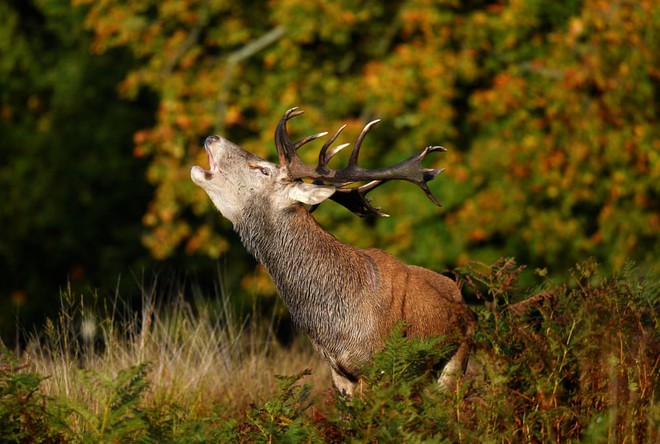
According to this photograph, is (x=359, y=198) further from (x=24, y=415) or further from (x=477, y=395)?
(x=24, y=415)

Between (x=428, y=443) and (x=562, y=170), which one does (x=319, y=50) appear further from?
(x=428, y=443)

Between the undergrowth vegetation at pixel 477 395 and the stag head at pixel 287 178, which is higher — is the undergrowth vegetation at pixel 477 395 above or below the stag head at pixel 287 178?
below

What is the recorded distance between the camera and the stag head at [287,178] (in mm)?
6160

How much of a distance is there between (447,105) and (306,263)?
7.22 m

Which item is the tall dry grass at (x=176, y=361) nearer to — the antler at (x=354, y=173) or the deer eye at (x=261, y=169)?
the deer eye at (x=261, y=169)

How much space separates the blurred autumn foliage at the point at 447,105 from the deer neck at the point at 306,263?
252 inches

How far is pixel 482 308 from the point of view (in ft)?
17.7

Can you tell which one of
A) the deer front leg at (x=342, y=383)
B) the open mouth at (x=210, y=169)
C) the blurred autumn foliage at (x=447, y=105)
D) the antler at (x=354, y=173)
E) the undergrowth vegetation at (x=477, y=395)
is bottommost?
the blurred autumn foliage at (x=447, y=105)

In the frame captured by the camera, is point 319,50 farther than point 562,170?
Yes

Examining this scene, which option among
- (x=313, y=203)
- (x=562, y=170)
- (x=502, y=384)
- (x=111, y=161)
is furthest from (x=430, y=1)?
(x=502, y=384)

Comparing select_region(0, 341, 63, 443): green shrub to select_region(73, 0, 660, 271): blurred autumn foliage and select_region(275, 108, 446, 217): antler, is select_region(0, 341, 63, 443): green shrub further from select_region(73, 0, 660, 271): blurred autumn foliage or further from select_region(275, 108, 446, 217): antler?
select_region(73, 0, 660, 271): blurred autumn foliage

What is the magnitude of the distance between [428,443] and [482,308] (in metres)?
1.29

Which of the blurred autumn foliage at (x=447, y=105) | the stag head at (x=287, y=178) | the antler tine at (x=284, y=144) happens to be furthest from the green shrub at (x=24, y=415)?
the blurred autumn foliage at (x=447, y=105)

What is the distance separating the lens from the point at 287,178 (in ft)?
20.5
